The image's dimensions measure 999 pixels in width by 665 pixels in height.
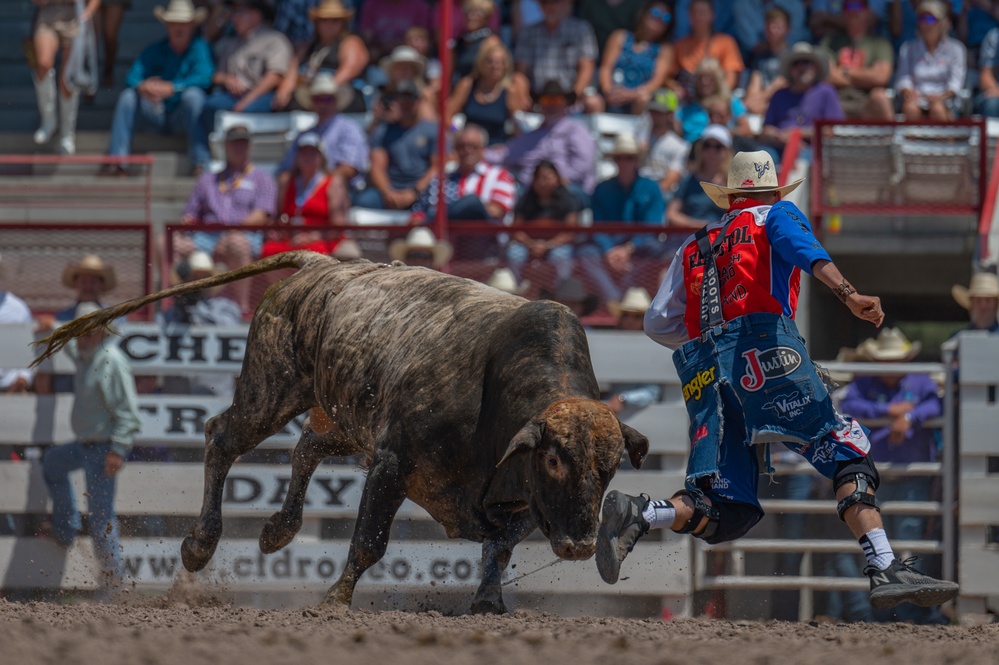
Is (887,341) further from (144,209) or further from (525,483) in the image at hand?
(144,209)

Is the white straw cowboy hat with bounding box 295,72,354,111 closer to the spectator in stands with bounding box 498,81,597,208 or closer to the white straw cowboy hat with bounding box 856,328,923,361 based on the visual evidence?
the spectator in stands with bounding box 498,81,597,208

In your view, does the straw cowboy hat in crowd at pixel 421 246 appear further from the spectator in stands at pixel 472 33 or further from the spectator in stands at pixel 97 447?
the spectator in stands at pixel 472 33

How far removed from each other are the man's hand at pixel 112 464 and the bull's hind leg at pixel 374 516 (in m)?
2.87

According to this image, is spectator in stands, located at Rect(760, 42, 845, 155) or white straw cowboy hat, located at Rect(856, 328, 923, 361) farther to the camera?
spectator in stands, located at Rect(760, 42, 845, 155)

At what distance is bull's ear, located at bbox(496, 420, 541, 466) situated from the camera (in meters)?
5.49

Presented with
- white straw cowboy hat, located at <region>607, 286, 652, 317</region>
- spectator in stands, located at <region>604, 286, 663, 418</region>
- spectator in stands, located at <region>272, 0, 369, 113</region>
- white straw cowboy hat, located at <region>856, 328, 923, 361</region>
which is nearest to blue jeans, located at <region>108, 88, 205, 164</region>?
spectator in stands, located at <region>272, 0, 369, 113</region>

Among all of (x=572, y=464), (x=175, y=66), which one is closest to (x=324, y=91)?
(x=175, y=66)

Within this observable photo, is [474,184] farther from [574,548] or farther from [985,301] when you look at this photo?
[574,548]

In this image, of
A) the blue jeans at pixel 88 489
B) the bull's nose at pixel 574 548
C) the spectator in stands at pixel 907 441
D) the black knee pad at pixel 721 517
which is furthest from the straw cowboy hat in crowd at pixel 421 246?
the bull's nose at pixel 574 548

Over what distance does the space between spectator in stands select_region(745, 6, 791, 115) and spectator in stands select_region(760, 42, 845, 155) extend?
327 mm

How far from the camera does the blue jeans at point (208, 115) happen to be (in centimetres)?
1323

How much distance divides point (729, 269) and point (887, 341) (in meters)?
4.06

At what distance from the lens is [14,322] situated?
372 inches

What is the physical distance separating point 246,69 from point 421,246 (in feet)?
13.9
